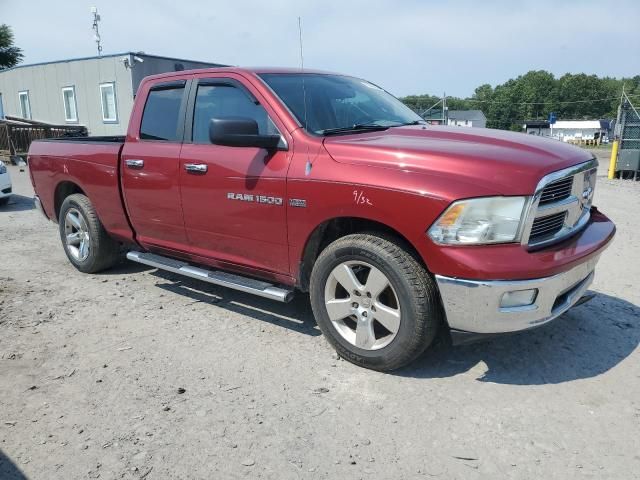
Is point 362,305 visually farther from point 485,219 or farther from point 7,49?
point 7,49

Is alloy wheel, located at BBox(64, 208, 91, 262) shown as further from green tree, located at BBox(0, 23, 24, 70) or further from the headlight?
green tree, located at BBox(0, 23, 24, 70)

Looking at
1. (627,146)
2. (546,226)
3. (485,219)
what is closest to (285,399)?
(485,219)

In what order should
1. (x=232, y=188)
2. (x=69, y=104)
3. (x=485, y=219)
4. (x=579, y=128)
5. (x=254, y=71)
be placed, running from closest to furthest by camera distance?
(x=485, y=219) < (x=232, y=188) < (x=254, y=71) < (x=69, y=104) < (x=579, y=128)

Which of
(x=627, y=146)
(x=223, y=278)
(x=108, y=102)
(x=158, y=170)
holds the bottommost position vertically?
(x=223, y=278)

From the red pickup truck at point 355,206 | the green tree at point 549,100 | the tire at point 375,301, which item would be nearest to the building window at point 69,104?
the red pickup truck at point 355,206

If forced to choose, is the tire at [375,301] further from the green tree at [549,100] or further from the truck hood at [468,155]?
the green tree at [549,100]

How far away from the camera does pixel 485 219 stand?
2779mm

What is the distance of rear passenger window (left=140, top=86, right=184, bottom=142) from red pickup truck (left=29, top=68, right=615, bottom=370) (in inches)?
0.6

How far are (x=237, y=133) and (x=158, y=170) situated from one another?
4.00ft

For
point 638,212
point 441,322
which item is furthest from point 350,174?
point 638,212

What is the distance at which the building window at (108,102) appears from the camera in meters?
21.0

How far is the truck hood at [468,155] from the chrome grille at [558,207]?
6 cm

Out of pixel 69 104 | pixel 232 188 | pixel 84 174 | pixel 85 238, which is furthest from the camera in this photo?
pixel 69 104

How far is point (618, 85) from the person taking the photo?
4919 inches
